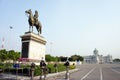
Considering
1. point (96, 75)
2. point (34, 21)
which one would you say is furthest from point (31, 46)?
point (96, 75)

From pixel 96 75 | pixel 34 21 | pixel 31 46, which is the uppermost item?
pixel 34 21

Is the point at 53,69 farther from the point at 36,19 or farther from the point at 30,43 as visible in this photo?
the point at 36,19

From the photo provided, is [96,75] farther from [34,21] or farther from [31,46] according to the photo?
[34,21]

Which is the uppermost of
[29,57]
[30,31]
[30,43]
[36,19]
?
[36,19]

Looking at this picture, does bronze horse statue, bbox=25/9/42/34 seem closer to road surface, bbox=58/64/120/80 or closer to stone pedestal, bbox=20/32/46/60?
stone pedestal, bbox=20/32/46/60

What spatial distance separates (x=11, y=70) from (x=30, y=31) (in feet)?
20.4

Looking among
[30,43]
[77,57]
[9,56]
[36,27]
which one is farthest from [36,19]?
[77,57]

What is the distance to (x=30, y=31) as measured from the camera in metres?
27.8

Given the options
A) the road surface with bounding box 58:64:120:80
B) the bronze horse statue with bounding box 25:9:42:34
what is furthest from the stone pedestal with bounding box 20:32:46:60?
the road surface with bounding box 58:64:120:80

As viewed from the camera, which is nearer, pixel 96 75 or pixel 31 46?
pixel 31 46

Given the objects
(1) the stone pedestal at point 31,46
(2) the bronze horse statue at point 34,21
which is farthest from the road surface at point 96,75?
(2) the bronze horse statue at point 34,21

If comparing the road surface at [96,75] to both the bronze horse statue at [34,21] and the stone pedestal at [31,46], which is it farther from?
the bronze horse statue at [34,21]

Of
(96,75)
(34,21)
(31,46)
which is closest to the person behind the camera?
(31,46)

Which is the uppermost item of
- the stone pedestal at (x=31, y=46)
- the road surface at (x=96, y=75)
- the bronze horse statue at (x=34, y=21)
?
the bronze horse statue at (x=34, y=21)
